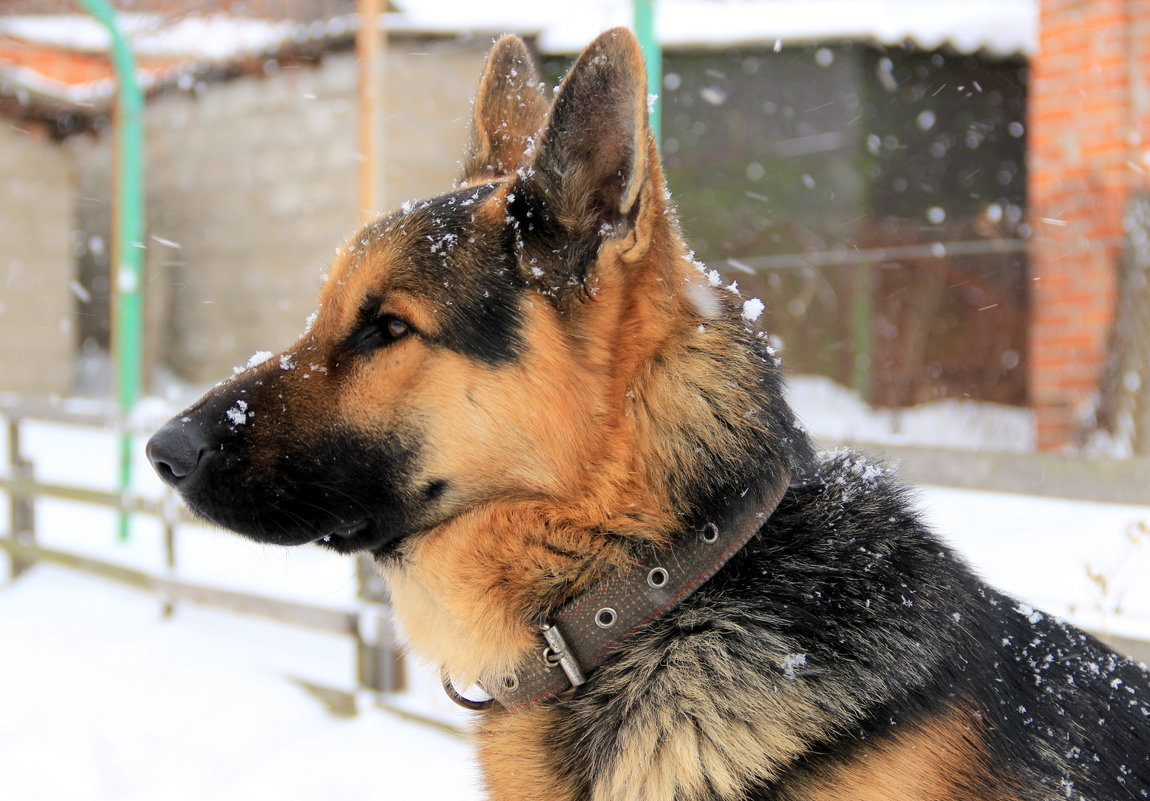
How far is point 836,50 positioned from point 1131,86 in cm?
457

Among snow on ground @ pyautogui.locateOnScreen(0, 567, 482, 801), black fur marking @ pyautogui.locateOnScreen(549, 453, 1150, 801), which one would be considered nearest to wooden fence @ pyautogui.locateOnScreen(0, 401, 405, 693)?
snow on ground @ pyautogui.locateOnScreen(0, 567, 482, 801)

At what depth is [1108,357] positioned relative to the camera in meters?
5.98

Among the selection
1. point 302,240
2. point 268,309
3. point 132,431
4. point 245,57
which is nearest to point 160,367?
point 268,309

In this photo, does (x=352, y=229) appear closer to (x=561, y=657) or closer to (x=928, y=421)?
(x=561, y=657)

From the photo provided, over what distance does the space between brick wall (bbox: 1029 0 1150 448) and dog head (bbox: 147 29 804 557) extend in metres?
5.07

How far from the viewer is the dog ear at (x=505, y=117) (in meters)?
2.62

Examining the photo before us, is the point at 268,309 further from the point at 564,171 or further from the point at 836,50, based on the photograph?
the point at 564,171

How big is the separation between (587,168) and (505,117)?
791 millimetres

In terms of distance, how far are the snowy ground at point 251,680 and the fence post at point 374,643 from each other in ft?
0.35

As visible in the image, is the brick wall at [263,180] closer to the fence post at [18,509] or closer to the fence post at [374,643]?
the fence post at [18,509]

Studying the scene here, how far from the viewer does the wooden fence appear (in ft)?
14.2

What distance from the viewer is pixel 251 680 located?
15.2 ft

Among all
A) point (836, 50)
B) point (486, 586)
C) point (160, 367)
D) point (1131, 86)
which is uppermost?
point (836, 50)

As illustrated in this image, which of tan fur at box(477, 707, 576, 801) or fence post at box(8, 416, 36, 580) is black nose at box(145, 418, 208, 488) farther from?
fence post at box(8, 416, 36, 580)
